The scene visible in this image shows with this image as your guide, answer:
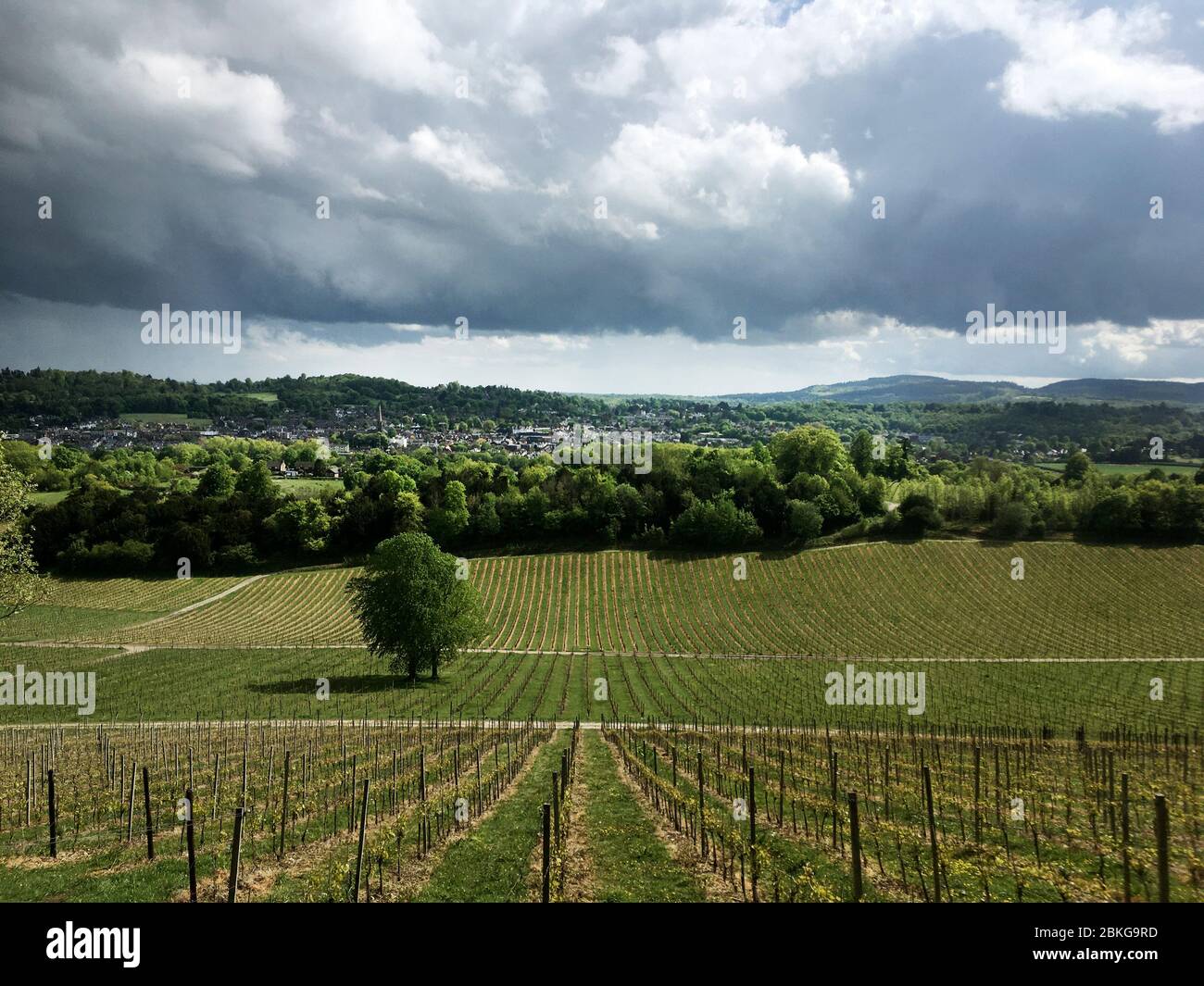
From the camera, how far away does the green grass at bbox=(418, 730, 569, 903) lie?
38.6 ft

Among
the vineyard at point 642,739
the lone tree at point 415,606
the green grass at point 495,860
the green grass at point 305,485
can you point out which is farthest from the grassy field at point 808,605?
the green grass at point 305,485

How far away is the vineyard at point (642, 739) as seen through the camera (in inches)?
493

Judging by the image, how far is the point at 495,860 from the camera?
13.4m

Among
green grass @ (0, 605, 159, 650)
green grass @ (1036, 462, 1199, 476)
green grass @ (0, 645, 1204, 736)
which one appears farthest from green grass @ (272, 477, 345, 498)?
green grass @ (1036, 462, 1199, 476)

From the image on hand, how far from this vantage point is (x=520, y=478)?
336 feet

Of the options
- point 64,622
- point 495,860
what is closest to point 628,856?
point 495,860

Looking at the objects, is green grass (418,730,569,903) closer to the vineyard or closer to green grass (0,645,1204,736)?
the vineyard

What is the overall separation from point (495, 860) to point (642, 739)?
642 inches

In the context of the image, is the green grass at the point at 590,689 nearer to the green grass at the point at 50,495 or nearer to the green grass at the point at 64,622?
the green grass at the point at 64,622

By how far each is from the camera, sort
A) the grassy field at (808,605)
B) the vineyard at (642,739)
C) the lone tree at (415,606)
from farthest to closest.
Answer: the grassy field at (808,605) → the lone tree at (415,606) → the vineyard at (642,739)

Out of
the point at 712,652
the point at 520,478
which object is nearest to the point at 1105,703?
the point at 712,652

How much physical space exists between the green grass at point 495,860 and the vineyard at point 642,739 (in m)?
0.08

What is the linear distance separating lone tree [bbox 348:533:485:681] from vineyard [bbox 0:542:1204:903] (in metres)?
1.95
